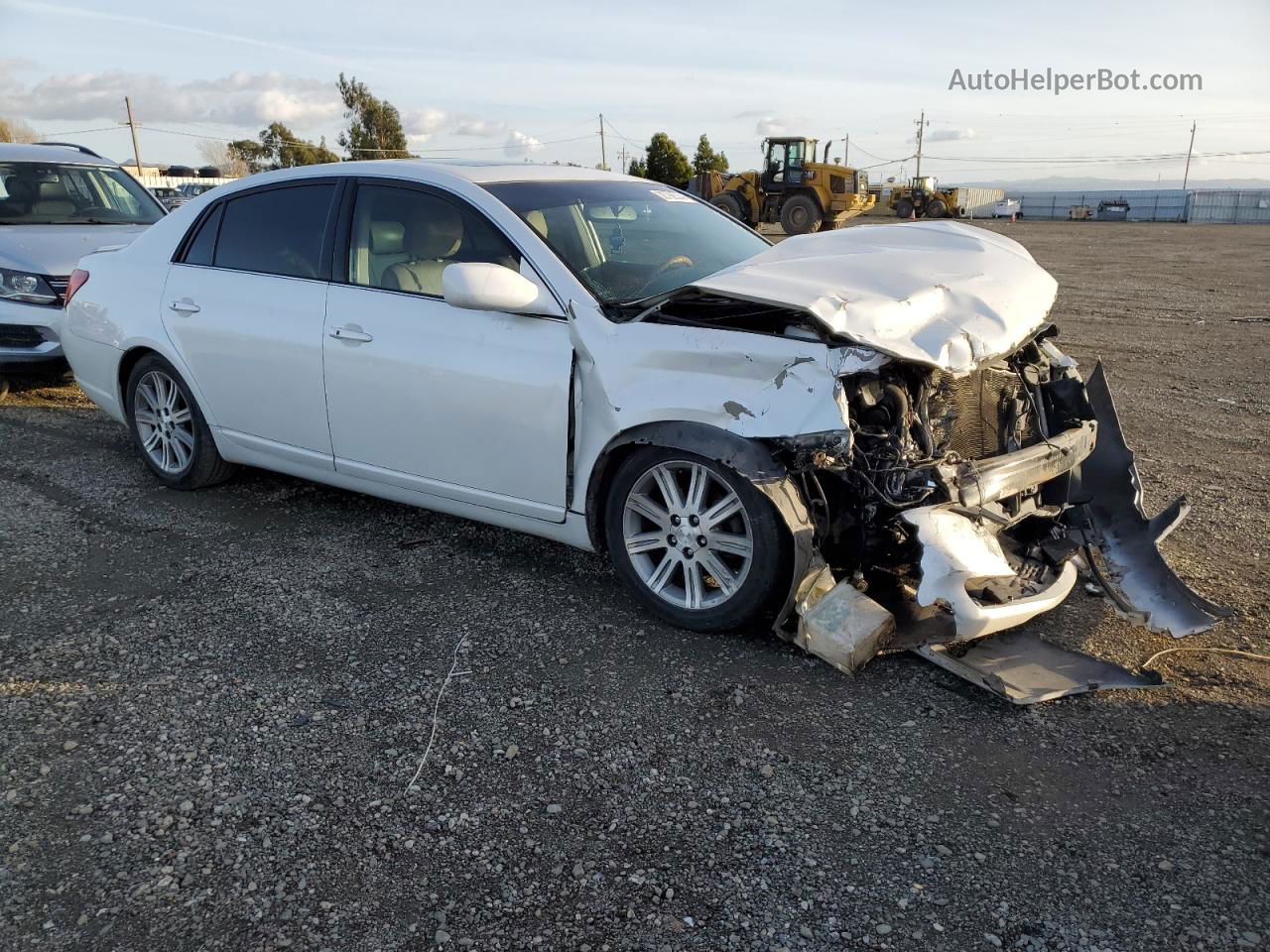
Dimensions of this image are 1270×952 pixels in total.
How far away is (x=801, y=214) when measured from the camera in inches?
1099

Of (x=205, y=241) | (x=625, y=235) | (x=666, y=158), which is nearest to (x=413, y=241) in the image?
(x=625, y=235)

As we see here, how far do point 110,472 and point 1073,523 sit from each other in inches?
216

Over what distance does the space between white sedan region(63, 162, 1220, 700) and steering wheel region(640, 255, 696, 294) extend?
1 cm

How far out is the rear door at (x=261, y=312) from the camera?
15.0ft

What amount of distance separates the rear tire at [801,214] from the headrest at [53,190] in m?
21.9

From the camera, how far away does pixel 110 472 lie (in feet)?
19.6

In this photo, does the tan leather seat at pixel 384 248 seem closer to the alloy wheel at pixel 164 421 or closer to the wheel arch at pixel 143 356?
the wheel arch at pixel 143 356

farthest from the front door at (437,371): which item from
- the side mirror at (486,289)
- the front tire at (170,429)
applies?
the front tire at (170,429)

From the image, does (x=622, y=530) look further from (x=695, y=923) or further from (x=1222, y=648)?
(x=1222, y=648)

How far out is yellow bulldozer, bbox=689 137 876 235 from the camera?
91.2 feet

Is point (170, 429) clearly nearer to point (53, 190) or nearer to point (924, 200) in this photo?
point (53, 190)

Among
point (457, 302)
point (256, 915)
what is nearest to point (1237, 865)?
point (256, 915)

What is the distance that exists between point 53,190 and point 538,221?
21.7 ft

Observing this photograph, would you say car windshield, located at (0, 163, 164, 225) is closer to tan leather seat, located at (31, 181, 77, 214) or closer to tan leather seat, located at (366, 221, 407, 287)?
tan leather seat, located at (31, 181, 77, 214)
